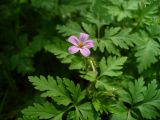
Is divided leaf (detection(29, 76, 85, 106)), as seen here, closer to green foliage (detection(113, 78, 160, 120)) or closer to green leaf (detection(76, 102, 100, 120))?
green leaf (detection(76, 102, 100, 120))

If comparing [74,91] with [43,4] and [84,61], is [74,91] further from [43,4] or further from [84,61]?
[43,4]

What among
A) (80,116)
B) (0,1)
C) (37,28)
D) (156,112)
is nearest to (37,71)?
(37,28)

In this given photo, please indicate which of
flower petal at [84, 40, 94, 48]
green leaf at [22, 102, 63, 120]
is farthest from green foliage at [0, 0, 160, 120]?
flower petal at [84, 40, 94, 48]

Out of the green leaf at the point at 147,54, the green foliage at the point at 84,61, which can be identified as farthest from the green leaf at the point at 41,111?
the green leaf at the point at 147,54

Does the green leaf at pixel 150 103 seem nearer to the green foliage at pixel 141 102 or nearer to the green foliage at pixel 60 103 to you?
the green foliage at pixel 141 102

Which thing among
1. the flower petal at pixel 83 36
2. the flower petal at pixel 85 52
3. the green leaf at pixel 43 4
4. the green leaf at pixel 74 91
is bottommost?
the green leaf at pixel 74 91

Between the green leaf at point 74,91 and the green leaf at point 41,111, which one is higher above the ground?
the green leaf at point 74,91

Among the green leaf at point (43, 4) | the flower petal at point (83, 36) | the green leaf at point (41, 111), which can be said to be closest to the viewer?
the green leaf at point (41, 111)

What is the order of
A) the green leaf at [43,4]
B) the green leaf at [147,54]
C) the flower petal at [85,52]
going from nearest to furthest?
the flower petal at [85,52] < the green leaf at [147,54] < the green leaf at [43,4]
